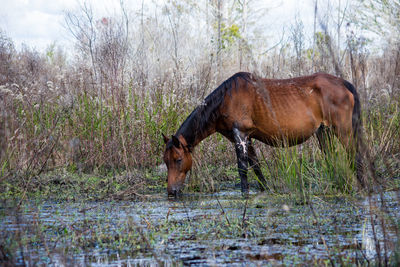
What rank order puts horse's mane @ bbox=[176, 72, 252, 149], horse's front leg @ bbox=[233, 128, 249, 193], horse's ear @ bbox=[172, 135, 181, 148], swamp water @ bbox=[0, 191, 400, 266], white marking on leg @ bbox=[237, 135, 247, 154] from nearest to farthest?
swamp water @ bbox=[0, 191, 400, 266]
white marking on leg @ bbox=[237, 135, 247, 154]
horse's ear @ bbox=[172, 135, 181, 148]
horse's front leg @ bbox=[233, 128, 249, 193]
horse's mane @ bbox=[176, 72, 252, 149]

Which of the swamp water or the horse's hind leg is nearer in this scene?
the swamp water

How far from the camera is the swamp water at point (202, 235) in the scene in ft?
10.4

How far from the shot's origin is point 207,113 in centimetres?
663

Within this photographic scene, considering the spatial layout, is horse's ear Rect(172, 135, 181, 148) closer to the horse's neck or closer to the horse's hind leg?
the horse's neck

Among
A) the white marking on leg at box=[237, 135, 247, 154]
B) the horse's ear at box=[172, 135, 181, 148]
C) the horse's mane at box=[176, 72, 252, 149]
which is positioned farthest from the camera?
the horse's mane at box=[176, 72, 252, 149]

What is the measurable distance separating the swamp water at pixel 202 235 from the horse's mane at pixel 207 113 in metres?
1.37

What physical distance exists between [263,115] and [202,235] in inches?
119

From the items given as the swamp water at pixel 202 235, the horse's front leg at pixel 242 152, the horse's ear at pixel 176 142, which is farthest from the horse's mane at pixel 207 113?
the swamp water at pixel 202 235

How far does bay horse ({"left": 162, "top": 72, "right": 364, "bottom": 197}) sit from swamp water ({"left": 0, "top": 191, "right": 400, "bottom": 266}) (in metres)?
1.09

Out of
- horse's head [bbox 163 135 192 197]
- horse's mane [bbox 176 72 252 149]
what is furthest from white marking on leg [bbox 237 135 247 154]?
horse's head [bbox 163 135 192 197]

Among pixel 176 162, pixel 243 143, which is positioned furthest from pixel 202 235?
pixel 176 162

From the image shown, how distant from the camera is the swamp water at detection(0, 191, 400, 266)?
10.4 feet

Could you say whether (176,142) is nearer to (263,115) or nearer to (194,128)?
(194,128)

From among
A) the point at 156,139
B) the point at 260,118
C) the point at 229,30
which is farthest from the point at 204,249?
the point at 229,30
